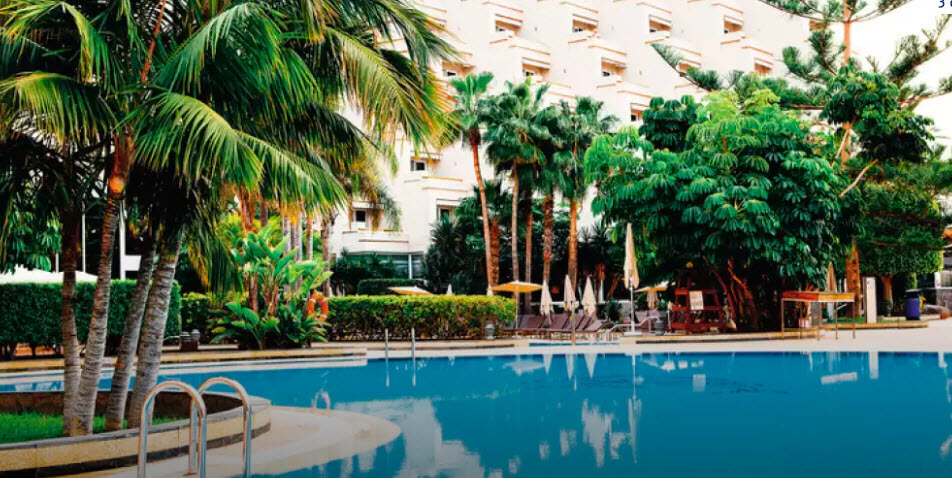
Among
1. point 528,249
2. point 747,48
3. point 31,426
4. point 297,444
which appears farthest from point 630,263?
point 747,48

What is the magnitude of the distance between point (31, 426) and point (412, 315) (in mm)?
17442

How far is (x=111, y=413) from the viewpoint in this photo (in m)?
9.92

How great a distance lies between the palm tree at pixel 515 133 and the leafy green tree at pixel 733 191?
8011 millimetres

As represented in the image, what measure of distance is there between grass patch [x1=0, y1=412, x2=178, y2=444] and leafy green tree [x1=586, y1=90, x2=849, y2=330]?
1846 centimetres

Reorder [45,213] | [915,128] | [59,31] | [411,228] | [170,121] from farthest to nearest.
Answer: [411,228] → [915,128] → [45,213] → [59,31] → [170,121]

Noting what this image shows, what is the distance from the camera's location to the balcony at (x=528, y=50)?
55656 millimetres

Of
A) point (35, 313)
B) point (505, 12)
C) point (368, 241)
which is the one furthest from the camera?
point (505, 12)

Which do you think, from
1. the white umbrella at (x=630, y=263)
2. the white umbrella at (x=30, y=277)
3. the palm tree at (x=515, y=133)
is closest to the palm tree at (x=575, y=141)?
the palm tree at (x=515, y=133)

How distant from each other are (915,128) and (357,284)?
936 inches

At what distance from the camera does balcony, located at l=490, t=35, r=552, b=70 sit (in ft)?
183

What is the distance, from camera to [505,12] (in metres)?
58.6

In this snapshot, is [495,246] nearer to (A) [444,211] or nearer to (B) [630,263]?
(A) [444,211]

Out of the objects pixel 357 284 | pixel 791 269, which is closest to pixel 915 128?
pixel 791 269

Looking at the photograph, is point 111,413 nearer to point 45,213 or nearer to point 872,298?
point 45,213
